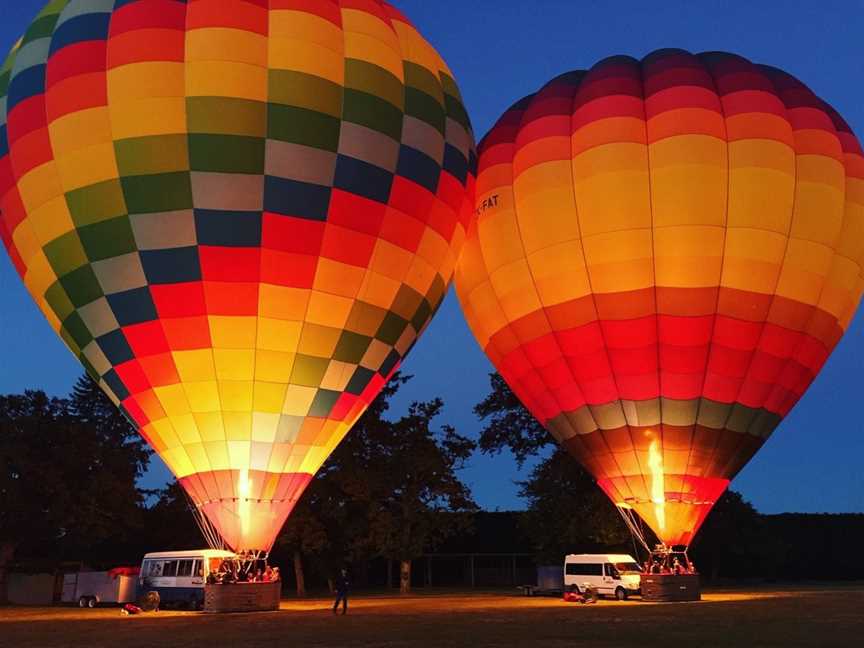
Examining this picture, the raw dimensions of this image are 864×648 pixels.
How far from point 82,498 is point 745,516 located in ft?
93.2

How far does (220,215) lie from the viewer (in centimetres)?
1723

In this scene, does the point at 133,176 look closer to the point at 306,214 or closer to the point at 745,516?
the point at 306,214

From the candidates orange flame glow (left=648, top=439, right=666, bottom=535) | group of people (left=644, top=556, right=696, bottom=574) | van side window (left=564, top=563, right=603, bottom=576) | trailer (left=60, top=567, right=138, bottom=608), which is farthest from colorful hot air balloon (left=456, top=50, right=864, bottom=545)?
trailer (left=60, top=567, right=138, bottom=608)

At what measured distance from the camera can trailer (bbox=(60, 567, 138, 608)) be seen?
88.0ft

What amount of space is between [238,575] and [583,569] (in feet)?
39.4

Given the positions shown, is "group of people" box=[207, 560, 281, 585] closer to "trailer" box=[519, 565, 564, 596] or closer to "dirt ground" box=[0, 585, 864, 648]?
"dirt ground" box=[0, 585, 864, 648]

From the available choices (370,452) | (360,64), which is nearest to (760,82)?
(360,64)

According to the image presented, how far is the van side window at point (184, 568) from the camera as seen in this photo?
24125 mm

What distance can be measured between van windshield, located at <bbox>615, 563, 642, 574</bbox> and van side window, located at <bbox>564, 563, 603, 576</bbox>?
1.68 ft

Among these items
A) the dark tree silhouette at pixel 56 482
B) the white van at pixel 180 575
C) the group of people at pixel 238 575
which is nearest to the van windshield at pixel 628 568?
the white van at pixel 180 575

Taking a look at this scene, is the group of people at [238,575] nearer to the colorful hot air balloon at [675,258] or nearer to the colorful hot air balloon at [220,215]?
the colorful hot air balloon at [220,215]

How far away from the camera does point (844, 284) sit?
2269cm

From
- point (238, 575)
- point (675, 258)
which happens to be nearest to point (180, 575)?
point (238, 575)

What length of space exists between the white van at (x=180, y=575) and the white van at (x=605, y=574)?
10.3 metres
